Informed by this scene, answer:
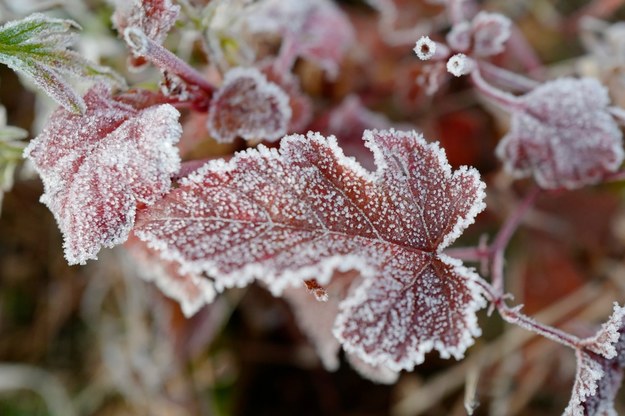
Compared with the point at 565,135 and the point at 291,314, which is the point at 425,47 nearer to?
the point at 565,135

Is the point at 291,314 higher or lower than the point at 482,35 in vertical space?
lower

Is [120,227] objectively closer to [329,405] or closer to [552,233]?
[329,405]

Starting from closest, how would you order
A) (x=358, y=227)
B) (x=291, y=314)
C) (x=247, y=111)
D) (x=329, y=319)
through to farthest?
(x=358, y=227) → (x=247, y=111) → (x=329, y=319) → (x=291, y=314)

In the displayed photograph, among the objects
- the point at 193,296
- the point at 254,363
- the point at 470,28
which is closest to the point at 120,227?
the point at 193,296

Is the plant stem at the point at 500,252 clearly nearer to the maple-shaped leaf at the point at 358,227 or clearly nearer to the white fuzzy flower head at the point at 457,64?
the maple-shaped leaf at the point at 358,227

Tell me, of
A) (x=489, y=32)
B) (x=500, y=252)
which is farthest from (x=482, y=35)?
(x=500, y=252)

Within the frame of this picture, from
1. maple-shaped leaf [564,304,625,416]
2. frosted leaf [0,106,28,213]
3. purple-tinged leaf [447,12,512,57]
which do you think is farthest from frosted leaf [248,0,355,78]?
maple-shaped leaf [564,304,625,416]

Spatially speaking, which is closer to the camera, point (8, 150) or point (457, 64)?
point (457, 64)

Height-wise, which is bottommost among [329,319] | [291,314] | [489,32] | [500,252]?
[291,314]
